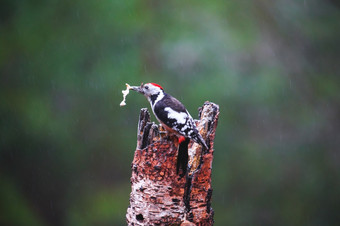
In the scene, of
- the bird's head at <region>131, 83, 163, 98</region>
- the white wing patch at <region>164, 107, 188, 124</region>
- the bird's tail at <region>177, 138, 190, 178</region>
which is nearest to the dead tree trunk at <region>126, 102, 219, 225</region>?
the bird's tail at <region>177, 138, 190, 178</region>

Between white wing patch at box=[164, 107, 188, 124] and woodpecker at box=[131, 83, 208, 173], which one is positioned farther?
white wing patch at box=[164, 107, 188, 124]

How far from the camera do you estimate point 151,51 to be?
471 centimetres

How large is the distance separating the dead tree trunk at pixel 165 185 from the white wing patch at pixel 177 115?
129 millimetres

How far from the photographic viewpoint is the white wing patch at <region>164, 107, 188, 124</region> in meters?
2.60

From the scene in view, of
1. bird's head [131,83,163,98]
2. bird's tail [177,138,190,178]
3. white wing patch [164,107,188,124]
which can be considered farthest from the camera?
bird's head [131,83,163,98]

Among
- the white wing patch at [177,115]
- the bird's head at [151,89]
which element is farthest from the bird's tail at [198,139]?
the bird's head at [151,89]

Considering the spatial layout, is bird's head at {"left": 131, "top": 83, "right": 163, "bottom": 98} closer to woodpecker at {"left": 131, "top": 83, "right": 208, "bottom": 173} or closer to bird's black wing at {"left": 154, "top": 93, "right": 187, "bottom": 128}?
woodpecker at {"left": 131, "top": 83, "right": 208, "bottom": 173}

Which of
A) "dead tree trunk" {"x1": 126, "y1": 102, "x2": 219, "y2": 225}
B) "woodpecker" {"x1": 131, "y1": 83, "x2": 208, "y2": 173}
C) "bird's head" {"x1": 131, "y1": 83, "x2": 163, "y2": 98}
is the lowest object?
"dead tree trunk" {"x1": 126, "y1": 102, "x2": 219, "y2": 225}

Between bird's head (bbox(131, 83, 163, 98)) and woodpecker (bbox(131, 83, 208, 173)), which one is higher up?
bird's head (bbox(131, 83, 163, 98))

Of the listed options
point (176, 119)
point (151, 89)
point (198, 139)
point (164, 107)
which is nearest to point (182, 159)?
point (198, 139)

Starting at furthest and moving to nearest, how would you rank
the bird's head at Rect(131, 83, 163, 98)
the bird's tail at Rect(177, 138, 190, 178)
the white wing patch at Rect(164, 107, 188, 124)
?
the bird's head at Rect(131, 83, 163, 98), the white wing patch at Rect(164, 107, 188, 124), the bird's tail at Rect(177, 138, 190, 178)

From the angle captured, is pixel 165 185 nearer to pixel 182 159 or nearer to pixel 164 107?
pixel 182 159

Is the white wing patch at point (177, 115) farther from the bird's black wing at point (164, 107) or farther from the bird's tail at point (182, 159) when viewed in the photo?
the bird's tail at point (182, 159)
